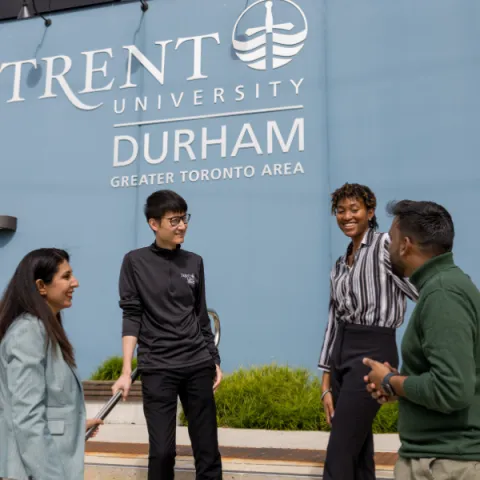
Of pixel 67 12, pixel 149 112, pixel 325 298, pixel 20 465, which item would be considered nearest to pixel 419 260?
pixel 20 465

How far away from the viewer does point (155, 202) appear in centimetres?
345

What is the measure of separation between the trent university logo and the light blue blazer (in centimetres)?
667

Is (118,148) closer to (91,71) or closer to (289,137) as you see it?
(91,71)

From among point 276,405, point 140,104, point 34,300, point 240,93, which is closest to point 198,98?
point 240,93

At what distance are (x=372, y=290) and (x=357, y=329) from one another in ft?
0.59

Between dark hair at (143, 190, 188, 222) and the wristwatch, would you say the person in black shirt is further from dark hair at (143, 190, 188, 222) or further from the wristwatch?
the wristwatch

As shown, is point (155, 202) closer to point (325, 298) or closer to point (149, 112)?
point (325, 298)

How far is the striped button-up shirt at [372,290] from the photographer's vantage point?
2.86 metres

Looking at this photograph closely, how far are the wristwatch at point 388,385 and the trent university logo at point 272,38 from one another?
6.83 m

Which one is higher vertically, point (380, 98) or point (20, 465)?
point (380, 98)

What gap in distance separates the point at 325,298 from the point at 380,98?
2.46 meters

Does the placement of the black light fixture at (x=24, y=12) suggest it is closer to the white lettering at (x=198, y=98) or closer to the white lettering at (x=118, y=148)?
the white lettering at (x=118, y=148)

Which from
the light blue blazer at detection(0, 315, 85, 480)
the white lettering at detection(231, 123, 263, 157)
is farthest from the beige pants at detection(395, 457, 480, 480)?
the white lettering at detection(231, 123, 263, 157)

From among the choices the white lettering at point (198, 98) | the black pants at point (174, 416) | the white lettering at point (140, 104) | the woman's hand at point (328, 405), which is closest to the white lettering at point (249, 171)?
the white lettering at point (198, 98)
